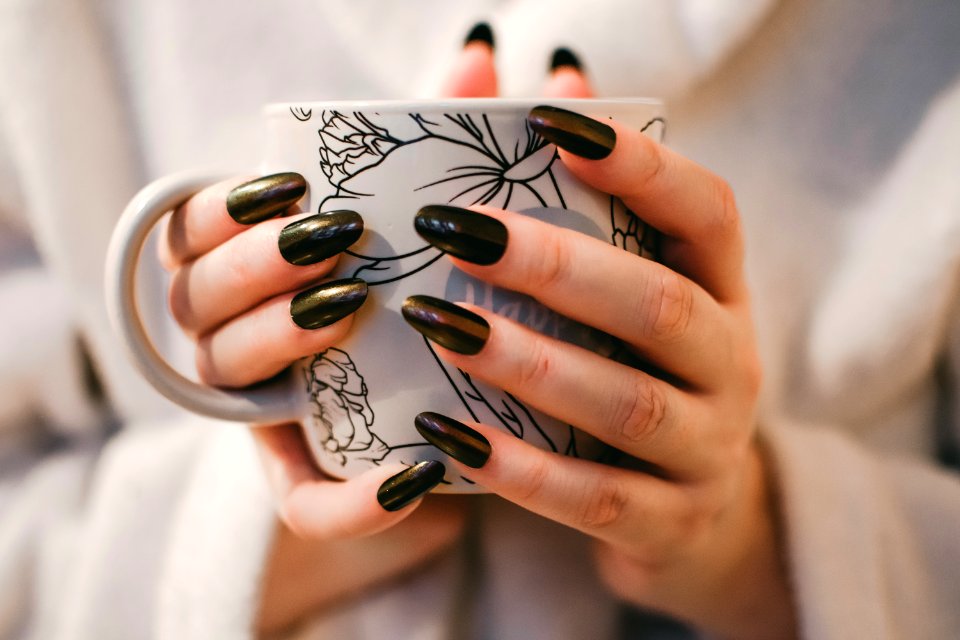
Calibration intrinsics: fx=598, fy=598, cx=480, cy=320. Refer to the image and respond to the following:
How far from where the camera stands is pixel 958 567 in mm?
500

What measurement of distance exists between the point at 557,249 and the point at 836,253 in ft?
1.44

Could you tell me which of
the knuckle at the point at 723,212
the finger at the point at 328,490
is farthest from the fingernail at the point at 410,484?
the knuckle at the point at 723,212

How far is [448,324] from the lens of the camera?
0.96 ft

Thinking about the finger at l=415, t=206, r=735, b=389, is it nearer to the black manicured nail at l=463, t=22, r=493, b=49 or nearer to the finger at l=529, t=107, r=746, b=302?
the finger at l=529, t=107, r=746, b=302

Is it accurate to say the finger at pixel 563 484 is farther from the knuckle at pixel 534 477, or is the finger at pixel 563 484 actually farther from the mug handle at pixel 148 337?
the mug handle at pixel 148 337

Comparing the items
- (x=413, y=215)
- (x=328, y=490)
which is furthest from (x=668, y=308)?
(x=328, y=490)

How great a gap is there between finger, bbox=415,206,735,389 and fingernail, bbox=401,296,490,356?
0.8 inches

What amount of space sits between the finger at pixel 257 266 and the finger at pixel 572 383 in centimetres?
5

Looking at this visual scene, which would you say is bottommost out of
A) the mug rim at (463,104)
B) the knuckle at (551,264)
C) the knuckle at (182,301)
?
the knuckle at (182,301)

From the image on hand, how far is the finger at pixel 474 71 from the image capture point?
1.66 ft

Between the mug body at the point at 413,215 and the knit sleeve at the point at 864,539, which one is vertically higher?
the mug body at the point at 413,215

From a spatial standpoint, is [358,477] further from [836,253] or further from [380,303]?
[836,253]

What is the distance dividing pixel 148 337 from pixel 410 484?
7.2 inches

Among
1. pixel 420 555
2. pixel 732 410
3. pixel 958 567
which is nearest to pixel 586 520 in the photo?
pixel 732 410
